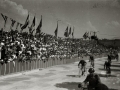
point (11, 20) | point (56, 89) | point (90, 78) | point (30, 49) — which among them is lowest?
point (56, 89)

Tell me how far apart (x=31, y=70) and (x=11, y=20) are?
614 centimetres

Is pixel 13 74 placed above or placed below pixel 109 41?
below

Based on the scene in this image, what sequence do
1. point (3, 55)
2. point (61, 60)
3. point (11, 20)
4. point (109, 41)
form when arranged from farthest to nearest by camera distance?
1. point (109, 41)
2. point (61, 60)
3. point (11, 20)
4. point (3, 55)

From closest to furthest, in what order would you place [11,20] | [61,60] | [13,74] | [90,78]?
1. [90,78]
2. [13,74]
3. [11,20]
4. [61,60]

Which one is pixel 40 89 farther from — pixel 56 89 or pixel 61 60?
pixel 61 60

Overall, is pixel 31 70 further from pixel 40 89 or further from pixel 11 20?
pixel 40 89

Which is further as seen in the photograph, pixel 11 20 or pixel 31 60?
pixel 31 60

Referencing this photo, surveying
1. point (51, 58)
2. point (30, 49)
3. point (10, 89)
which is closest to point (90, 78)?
point (10, 89)

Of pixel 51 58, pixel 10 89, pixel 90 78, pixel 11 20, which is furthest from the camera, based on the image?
pixel 51 58

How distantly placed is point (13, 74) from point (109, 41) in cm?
13999

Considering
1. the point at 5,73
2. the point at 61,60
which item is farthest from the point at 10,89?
the point at 61,60

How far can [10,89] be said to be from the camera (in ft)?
42.0

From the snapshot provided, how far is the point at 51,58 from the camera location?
3028cm

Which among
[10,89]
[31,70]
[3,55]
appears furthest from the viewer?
[31,70]
